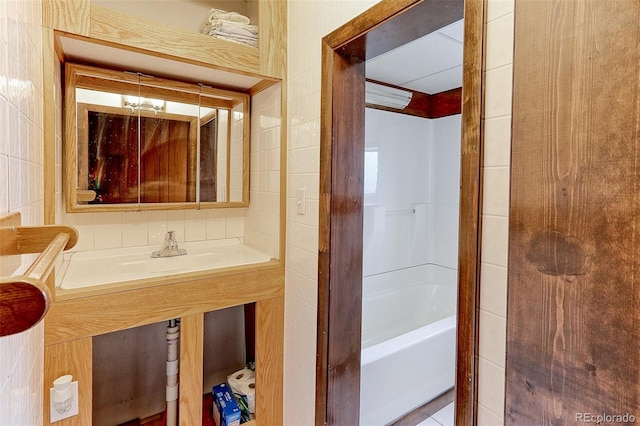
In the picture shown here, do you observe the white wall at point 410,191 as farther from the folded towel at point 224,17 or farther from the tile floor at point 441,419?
the folded towel at point 224,17

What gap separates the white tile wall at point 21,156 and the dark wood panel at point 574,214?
1004 millimetres

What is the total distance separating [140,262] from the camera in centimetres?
156

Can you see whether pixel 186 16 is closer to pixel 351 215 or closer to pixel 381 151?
pixel 351 215

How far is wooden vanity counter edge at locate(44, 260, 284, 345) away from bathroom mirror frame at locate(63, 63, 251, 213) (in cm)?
50

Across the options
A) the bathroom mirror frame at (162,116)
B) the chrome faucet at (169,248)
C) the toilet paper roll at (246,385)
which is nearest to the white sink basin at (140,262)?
the chrome faucet at (169,248)

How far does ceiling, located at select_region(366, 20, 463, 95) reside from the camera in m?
1.73

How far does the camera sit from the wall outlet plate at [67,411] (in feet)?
3.61

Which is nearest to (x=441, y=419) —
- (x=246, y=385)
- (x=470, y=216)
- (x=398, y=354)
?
(x=398, y=354)

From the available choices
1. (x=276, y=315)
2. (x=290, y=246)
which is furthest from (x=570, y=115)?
(x=276, y=315)

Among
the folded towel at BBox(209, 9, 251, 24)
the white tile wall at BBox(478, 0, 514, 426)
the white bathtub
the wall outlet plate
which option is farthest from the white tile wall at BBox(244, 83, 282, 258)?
the white tile wall at BBox(478, 0, 514, 426)

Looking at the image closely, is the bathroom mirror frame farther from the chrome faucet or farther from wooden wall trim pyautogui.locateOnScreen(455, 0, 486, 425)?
wooden wall trim pyautogui.locateOnScreen(455, 0, 486, 425)

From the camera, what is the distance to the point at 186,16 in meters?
1.67
